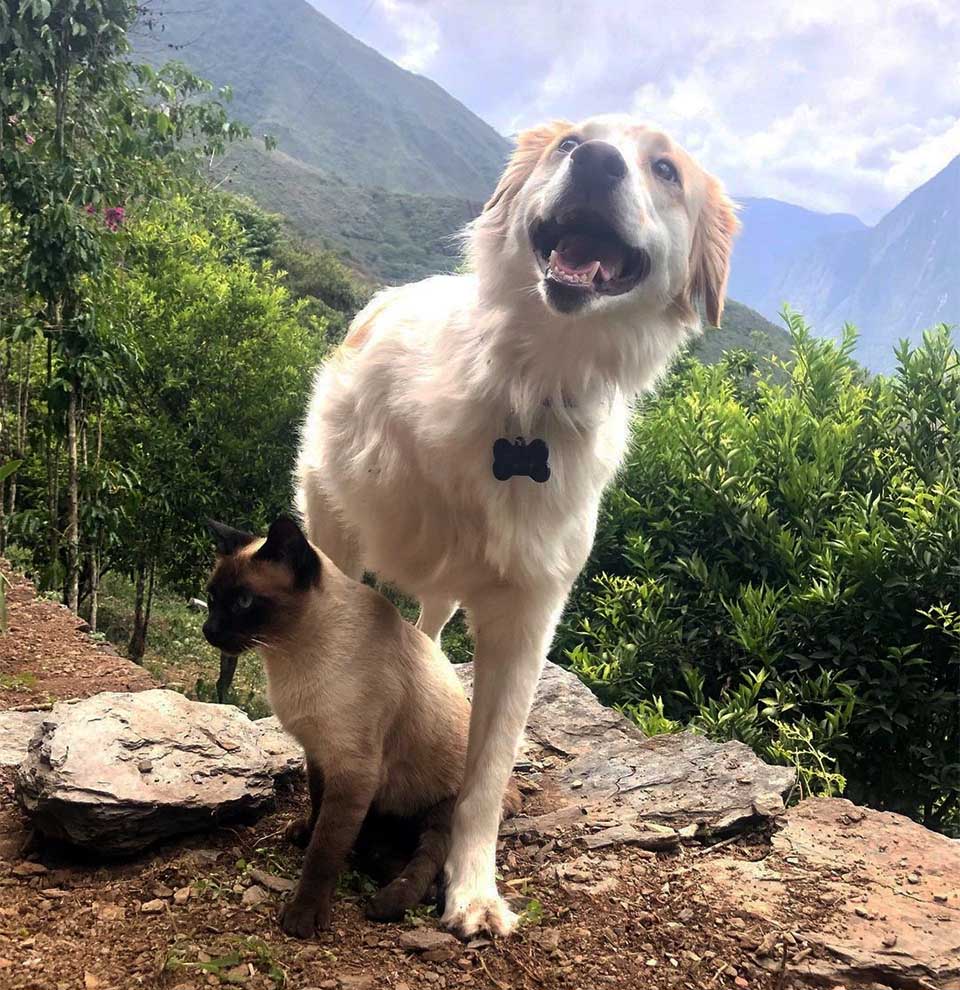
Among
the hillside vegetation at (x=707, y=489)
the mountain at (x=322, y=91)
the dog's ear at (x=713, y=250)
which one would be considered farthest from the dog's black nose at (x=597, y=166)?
the mountain at (x=322, y=91)

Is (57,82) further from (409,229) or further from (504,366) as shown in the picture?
(409,229)

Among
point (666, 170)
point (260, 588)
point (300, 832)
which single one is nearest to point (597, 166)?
point (666, 170)

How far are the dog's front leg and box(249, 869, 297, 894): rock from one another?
436mm

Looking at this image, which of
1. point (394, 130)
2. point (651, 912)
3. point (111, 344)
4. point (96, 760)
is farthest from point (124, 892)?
point (394, 130)

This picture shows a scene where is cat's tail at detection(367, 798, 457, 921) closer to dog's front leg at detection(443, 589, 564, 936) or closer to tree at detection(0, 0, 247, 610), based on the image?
dog's front leg at detection(443, 589, 564, 936)

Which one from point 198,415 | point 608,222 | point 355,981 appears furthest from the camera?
point 198,415

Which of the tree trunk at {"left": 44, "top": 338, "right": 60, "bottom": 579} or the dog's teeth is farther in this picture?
the tree trunk at {"left": 44, "top": 338, "right": 60, "bottom": 579}

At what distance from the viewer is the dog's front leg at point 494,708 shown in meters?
2.36

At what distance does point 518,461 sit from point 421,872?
1.17 m

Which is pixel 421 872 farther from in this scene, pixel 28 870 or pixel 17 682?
pixel 17 682

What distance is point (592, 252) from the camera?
2.13 m

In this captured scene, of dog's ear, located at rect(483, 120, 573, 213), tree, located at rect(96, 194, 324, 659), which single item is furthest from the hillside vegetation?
dog's ear, located at rect(483, 120, 573, 213)

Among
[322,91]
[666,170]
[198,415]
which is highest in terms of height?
[322,91]

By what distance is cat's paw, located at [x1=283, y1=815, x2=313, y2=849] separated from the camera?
2.44 m
